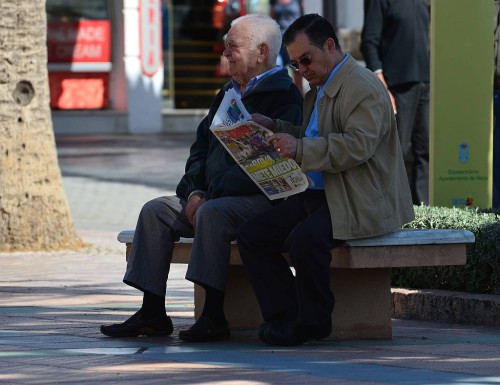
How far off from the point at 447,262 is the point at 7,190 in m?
5.06

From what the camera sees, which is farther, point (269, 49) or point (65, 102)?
point (65, 102)

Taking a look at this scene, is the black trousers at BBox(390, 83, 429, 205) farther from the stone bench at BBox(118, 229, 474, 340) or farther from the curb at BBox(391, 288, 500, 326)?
the stone bench at BBox(118, 229, 474, 340)

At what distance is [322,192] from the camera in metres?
5.94

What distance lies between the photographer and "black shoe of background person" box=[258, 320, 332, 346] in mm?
5824

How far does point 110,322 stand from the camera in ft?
22.5

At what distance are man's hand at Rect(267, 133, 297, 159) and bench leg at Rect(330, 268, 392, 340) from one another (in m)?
0.70

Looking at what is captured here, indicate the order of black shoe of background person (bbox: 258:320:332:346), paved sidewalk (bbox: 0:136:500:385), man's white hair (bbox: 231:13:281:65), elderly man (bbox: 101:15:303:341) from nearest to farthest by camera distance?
paved sidewalk (bbox: 0:136:500:385) < black shoe of background person (bbox: 258:320:332:346) < elderly man (bbox: 101:15:303:341) < man's white hair (bbox: 231:13:281:65)

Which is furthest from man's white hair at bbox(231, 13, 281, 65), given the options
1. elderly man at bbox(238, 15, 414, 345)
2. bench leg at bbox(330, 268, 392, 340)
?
bench leg at bbox(330, 268, 392, 340)

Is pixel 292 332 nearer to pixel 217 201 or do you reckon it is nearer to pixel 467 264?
pixel 217 201

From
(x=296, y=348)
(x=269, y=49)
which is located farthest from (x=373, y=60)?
(x=296, y=348)

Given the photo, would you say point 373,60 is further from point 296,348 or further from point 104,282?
point 296,348

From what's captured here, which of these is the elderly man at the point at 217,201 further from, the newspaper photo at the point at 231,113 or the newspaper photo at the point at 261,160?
the newspaper photo at the point at 231,113

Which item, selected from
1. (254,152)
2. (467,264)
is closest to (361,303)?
(254,152)

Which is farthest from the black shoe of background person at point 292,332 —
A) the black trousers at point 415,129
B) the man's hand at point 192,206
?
the black trousers at point 415,129
